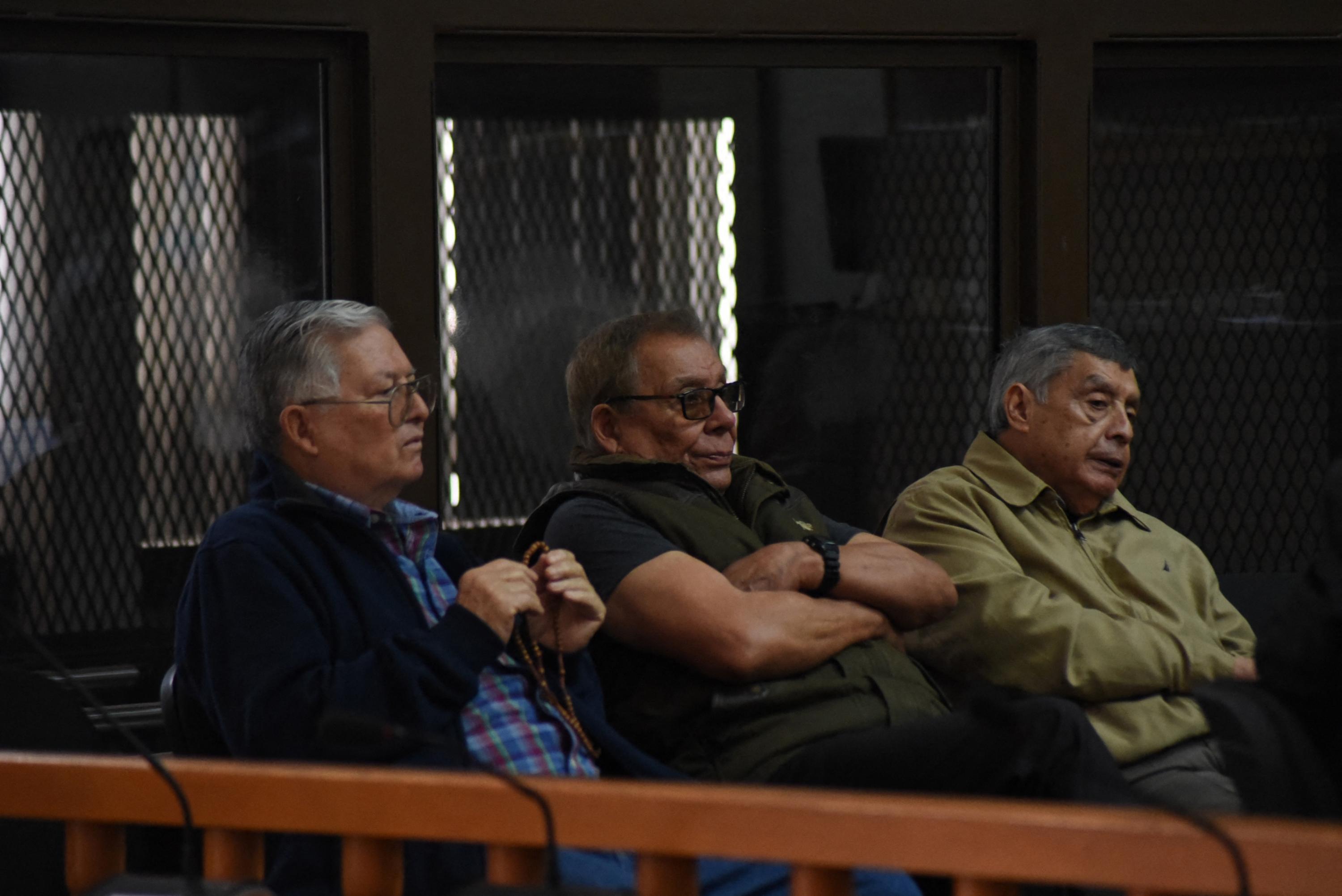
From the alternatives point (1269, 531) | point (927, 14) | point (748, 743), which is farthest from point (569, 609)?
point (1269, 531)

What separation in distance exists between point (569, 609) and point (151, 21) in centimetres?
145

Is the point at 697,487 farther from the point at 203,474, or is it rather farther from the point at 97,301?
the point at 97,301

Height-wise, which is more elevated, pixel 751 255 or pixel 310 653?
pixel 751 255

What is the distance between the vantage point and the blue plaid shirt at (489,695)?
203cm

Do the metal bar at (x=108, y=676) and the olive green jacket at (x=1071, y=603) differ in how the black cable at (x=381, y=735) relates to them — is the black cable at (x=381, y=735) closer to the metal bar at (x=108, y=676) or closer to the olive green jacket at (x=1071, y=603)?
the olive green jacket at (x=1071, y=603)

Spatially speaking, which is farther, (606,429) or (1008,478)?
(1008,478)

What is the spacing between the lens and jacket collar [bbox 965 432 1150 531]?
2.72 meters

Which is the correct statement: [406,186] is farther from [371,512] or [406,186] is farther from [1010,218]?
[1010,218]

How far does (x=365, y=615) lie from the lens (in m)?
1.94

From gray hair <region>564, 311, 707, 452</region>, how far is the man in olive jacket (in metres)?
0.56

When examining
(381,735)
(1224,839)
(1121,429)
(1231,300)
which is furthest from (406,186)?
(1224,839)

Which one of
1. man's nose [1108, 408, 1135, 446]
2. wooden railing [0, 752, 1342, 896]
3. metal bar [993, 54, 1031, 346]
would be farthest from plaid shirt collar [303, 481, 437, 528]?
metal bar [993, 54, 1031, 346]

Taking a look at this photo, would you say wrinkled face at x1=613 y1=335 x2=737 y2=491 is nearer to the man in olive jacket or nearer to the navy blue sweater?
the man in olive jacket

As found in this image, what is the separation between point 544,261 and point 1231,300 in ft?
5.08
